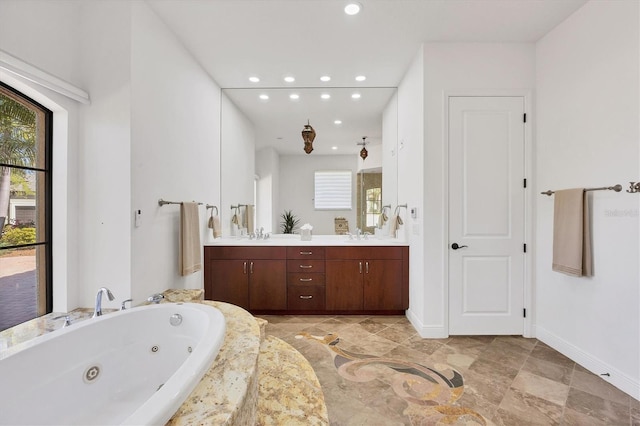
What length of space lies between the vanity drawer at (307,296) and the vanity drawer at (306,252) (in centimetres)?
33

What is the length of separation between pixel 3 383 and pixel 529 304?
365cm

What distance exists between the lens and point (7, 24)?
1641mm

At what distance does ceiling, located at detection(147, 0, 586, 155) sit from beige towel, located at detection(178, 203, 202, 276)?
1540 mm

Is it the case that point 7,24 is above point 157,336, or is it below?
above

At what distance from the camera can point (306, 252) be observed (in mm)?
3385

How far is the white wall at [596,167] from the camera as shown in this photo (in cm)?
197

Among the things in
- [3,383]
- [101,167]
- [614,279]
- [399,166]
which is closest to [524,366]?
[614,279]

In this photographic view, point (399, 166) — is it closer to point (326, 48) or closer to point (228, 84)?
point (326, 48)

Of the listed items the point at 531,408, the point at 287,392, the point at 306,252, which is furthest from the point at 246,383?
the point at 306,252

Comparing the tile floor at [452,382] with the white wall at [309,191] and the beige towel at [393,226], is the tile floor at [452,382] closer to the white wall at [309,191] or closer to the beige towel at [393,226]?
the beige towel at [393,226]

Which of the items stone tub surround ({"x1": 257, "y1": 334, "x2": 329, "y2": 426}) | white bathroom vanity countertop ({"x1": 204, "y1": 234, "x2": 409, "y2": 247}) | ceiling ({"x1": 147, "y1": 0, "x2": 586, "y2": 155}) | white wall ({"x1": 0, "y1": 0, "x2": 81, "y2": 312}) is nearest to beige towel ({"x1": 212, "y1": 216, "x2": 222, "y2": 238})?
white bathroom vanity countertop ({"x1": 204, "y1": 234, "x2": 409, "y2": 247})

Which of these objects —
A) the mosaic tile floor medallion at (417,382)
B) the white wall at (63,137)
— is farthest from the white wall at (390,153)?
the white wall at (63,137)

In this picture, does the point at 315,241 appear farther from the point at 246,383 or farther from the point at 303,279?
the point at 246,383

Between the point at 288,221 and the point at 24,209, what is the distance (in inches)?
94.9
